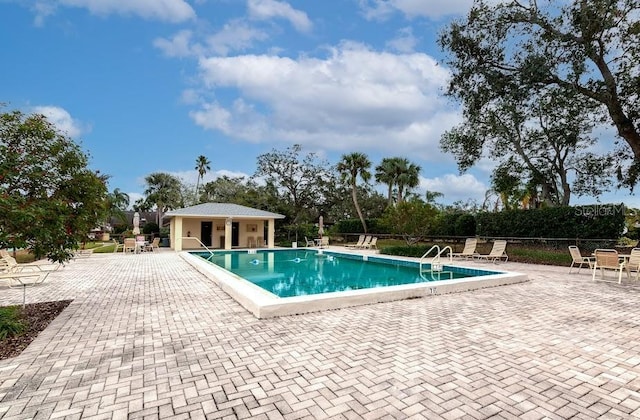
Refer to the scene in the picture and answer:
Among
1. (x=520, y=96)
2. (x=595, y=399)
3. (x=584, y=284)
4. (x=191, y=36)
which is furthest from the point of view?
(x=520, y=96)

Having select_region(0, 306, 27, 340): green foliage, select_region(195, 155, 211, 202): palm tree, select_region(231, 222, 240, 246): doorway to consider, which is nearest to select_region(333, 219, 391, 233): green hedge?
select_region(231, 222, 240, 246): doorway

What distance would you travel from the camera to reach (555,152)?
69.6 ft

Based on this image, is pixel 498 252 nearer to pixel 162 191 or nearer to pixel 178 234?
pixel 178 234

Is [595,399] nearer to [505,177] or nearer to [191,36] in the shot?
[191,36]

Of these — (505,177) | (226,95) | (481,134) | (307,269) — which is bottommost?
(307,269)

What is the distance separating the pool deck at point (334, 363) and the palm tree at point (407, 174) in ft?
87.8

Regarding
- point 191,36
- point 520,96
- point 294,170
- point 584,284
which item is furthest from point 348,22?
point 294,170

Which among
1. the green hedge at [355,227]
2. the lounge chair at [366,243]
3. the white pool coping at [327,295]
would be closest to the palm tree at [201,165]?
the green hedge at [355,227]

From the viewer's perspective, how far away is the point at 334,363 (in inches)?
154

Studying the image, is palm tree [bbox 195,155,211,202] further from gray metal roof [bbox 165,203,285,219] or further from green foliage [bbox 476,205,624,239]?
green foliage [bbox 476,205,624,239]

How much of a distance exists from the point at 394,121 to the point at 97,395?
20.6 m

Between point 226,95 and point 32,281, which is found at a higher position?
point 226,95

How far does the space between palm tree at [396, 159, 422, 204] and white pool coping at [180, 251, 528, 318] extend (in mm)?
24233

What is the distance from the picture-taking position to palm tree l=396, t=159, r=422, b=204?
33.4m
